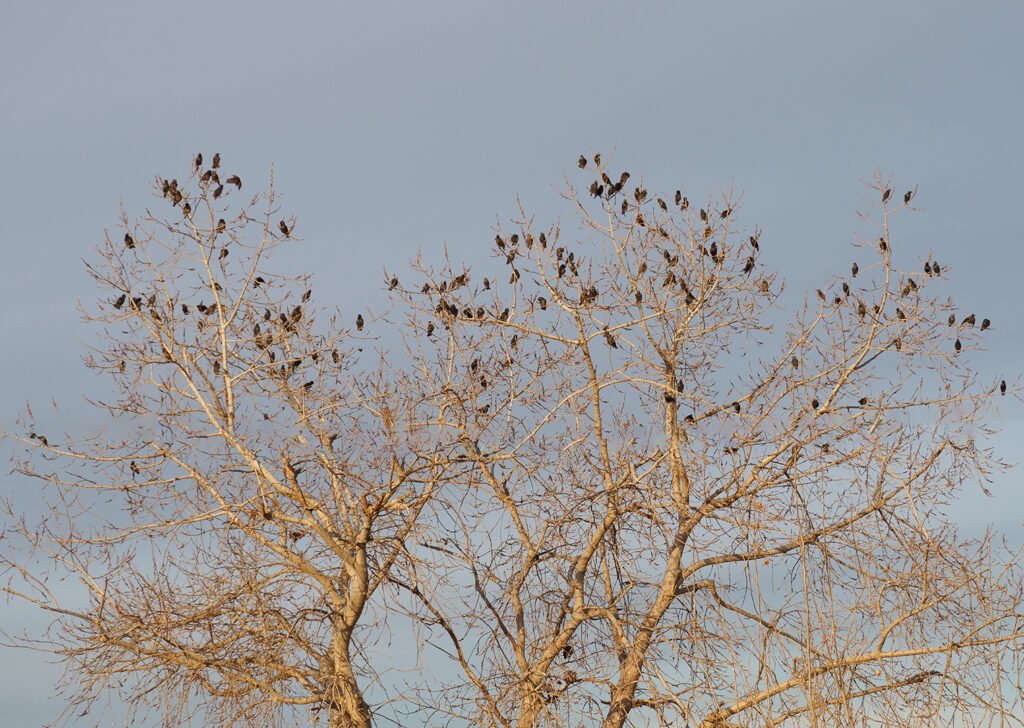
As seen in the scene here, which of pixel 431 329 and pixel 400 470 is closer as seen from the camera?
pixel 400 470

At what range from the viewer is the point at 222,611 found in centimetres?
1014


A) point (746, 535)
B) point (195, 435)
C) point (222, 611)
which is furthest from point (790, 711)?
point (195, 435)

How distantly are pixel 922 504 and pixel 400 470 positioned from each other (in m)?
4.54

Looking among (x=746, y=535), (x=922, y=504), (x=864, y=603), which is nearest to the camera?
(x=864, y=603)

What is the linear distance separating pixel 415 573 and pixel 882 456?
3.86 m

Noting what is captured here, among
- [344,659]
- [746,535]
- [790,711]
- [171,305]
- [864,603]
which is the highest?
[171,305]

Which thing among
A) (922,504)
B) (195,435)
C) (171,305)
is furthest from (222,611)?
(922,504)

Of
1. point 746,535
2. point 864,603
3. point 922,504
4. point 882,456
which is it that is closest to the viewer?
point 864,603

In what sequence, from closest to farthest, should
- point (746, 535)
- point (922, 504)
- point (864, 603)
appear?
point (864, 603) → point (746, 535) → point (922, 504)

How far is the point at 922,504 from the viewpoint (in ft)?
34.6

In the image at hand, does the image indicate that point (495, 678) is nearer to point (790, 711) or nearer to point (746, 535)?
point (746, 535)

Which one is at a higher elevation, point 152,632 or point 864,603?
point 152,632

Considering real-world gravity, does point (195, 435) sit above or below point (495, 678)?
above

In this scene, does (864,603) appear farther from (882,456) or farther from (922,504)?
(922,504)
